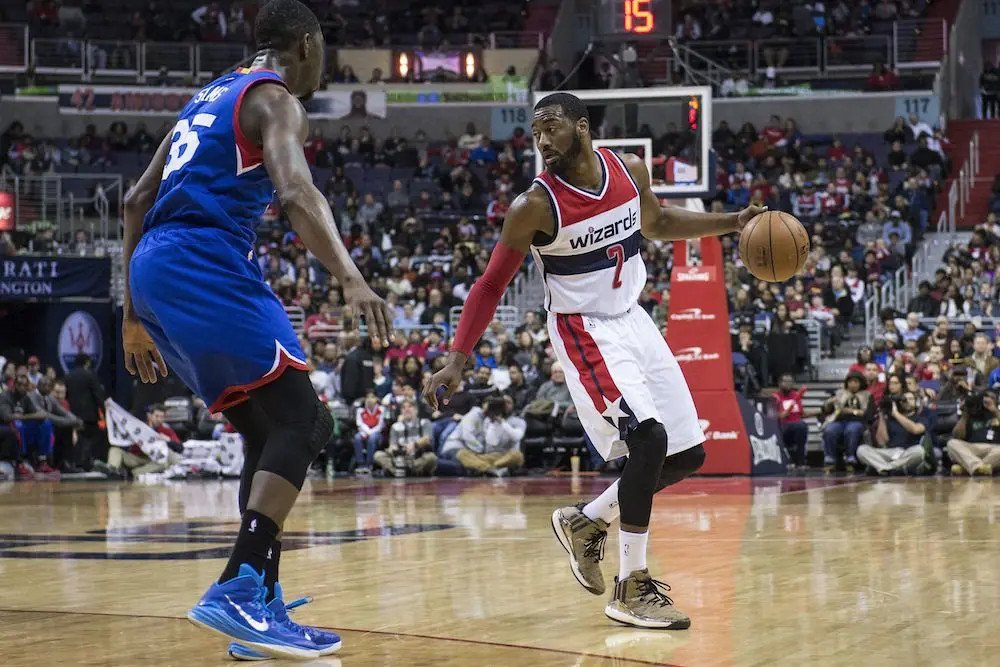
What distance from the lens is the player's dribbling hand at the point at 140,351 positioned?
4.74 m

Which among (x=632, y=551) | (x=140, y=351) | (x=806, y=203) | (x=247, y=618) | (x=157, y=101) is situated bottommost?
(x=632, y=551)

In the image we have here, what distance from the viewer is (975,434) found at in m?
14.6

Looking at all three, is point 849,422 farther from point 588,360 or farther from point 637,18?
point 588,360

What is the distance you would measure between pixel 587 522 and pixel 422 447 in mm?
10988

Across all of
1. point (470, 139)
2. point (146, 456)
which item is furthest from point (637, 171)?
point (470, 139)

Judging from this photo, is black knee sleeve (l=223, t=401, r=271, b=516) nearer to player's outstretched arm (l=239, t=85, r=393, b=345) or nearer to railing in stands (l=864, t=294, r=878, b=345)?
player's outstretched arm (l=239, t=85, r=393, b=345)

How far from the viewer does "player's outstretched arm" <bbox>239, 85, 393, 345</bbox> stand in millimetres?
3834

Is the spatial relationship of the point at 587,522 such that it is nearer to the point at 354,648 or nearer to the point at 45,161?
the point at 354,648

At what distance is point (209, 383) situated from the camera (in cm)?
421

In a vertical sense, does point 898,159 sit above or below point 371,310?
above

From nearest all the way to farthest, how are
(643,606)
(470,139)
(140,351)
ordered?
(140,351)
(643,606)
(470,139)

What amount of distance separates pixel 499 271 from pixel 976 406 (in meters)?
10.3

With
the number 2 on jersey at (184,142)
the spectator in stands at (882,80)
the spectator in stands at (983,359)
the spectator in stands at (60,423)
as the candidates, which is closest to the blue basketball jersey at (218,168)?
the number 2 on jersey at (184,142)

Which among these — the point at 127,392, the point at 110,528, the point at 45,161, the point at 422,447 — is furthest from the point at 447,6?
the point at 110,528
